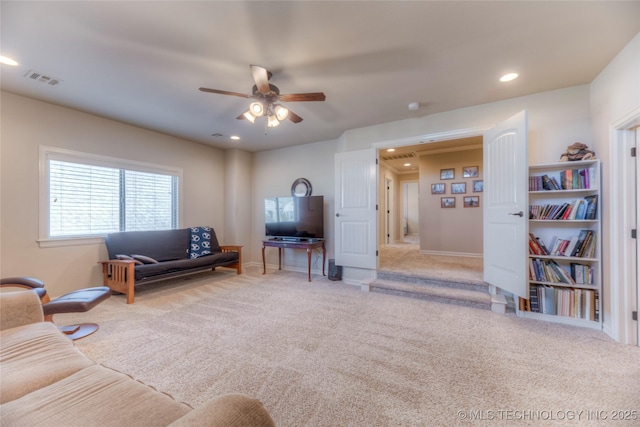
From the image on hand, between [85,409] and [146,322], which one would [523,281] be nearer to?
[85,409]

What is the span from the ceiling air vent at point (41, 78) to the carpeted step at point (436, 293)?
4.63 m

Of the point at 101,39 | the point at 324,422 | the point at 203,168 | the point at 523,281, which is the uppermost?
the point at 101,39

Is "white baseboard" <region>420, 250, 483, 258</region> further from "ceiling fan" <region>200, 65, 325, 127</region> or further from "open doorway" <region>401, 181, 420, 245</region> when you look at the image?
"ceiling fan" <region>200, 65, 325, 127</region>

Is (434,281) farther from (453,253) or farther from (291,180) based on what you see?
(291,180)

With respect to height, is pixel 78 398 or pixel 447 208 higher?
pixel 447 208

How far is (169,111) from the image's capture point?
3.54 m

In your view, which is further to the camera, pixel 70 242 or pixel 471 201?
pixel 471 201

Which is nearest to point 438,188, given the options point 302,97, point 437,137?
point 437,137

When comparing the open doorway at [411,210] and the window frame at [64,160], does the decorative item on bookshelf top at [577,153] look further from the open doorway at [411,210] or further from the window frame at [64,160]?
the open doorway at [411,210]

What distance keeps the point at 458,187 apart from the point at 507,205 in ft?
10.0

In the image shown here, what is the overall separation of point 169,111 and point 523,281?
491cm

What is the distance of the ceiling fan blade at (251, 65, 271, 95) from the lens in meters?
2.12

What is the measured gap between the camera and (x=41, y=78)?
269cm

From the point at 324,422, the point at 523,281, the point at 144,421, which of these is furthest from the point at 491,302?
the point at 144,421
